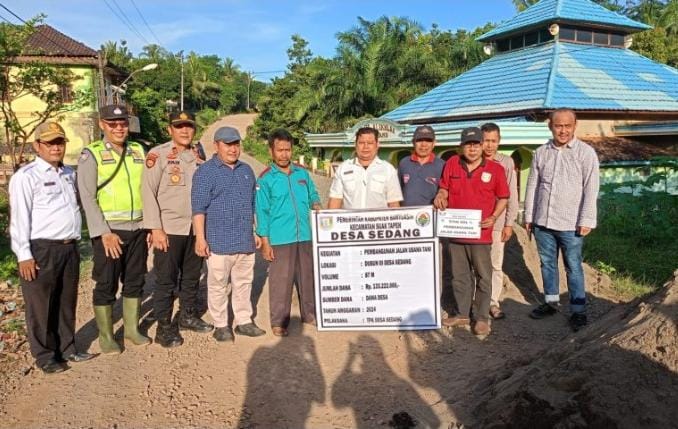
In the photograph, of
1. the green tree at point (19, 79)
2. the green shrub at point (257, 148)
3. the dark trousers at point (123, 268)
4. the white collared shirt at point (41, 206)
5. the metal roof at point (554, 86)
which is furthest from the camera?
the green shrub at point (257, 148)

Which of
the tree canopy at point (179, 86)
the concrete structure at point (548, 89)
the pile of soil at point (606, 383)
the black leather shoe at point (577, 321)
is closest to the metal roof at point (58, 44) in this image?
the tree canopy at point (179, 86)

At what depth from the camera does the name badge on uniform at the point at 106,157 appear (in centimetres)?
451

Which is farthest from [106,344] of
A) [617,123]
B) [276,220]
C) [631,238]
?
[617,123]

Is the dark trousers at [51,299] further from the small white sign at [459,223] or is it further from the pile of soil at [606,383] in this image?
the pile of soil at [606,383]

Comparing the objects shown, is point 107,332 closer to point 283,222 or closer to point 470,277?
point 283,222

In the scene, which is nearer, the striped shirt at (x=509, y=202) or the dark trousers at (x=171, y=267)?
the dark trousers at (x=171, y=267)

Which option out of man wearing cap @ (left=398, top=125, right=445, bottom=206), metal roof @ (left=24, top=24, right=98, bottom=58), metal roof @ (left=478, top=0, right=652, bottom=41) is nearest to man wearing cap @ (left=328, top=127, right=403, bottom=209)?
man wearing cap @ (left=398, top=125, right=445, bottom=206)

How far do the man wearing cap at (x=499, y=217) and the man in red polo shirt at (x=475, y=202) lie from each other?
0.26 metres

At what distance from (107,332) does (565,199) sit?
4.28 m

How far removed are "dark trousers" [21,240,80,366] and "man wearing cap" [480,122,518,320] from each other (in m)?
3.71

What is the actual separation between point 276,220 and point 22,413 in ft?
7.94

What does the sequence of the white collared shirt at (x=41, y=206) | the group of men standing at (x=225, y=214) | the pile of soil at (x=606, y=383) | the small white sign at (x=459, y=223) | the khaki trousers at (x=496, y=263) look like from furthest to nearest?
the khaki trousers at (x=496, y=263), the small white sign at (x=459, y=223), the group of men standing at (x=225, y=214), the white collared shirt at (x=41, y=206), the pile of soil at (x=606, y=383)

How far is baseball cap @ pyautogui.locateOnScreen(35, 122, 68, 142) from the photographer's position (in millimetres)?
4188

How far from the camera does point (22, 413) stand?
3.86 metres
